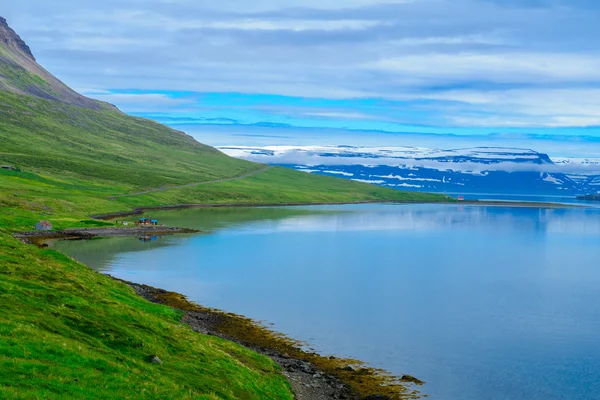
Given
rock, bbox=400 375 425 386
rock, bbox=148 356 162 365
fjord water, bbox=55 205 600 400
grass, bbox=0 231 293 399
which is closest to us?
grass, bbox=0 231 293 399

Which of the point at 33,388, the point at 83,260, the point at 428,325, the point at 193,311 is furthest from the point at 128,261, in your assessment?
the point at 33,388

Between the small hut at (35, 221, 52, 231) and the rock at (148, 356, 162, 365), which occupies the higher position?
the small hut at (35, 221, 52, 231)

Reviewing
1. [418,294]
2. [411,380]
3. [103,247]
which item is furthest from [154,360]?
[103,247]

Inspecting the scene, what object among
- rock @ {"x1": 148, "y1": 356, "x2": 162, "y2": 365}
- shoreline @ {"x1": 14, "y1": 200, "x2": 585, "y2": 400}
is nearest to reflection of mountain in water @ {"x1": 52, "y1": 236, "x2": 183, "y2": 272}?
shoreline @ {"x1": 14, "y1": 200, "x2": 585, "y2": 400}

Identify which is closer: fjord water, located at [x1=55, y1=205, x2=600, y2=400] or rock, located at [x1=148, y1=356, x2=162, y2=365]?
rock, located at [x1=148, y1=356, x2=162, y2=365]

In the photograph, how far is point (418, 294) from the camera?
82.6 meters

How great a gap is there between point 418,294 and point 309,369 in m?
38.3

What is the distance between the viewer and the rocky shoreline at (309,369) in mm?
42438

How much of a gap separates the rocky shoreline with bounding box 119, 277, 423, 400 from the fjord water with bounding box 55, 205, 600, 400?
2110 mm

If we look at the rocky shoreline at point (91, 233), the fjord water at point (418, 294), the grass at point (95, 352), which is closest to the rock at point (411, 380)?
the fjord water at point (418, 294)

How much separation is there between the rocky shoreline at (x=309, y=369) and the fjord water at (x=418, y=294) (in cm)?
211

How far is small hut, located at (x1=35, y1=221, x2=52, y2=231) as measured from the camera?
407ft

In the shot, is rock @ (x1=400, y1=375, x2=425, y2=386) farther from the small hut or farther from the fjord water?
the small hut

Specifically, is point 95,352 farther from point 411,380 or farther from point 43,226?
point 43,226
